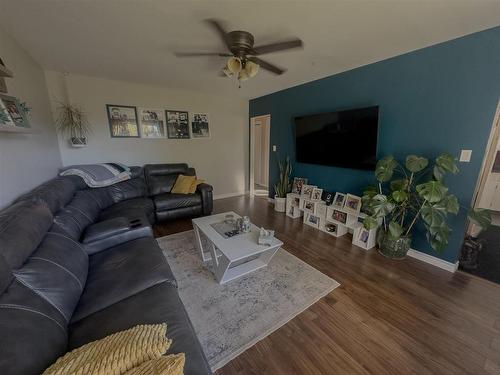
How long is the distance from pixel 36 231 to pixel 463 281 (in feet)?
12.1

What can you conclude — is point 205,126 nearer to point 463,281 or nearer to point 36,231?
point 36,231

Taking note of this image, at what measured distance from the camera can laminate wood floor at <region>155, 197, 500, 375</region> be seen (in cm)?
127

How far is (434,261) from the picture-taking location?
229cm

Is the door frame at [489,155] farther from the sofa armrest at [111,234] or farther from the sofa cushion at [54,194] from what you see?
the sofa cushion at [54,194]

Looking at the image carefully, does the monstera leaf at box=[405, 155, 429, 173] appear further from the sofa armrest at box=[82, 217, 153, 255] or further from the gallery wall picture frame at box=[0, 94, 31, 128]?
the gallery wall picture frame at box=[0, 94, 31, 128]

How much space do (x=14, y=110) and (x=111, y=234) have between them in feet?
4.20

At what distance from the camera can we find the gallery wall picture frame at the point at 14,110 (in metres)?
1.54

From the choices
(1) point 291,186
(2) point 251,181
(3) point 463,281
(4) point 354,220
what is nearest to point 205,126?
(2) point 251,181

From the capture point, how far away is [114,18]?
1.69 meters

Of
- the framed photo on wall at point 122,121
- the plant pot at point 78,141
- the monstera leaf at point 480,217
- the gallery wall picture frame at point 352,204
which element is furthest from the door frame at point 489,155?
the plant pot at point 78,141

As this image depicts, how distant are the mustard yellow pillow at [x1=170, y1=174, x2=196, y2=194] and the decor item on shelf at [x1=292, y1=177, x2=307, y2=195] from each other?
190 cm

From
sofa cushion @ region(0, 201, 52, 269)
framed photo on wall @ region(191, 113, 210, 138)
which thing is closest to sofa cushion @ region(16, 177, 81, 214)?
sofa cushion @ region(0, 201, 52, 269)

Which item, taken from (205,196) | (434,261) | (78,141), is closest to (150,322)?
(205,196)

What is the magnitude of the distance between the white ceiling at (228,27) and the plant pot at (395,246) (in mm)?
2150
